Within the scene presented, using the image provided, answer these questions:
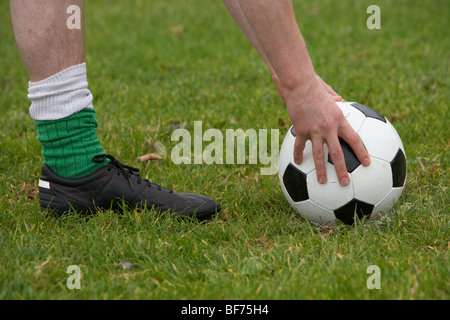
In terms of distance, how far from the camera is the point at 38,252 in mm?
2303

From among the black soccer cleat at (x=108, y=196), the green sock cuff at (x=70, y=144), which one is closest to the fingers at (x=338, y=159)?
the black soccer cleat at (x=108, y=196)

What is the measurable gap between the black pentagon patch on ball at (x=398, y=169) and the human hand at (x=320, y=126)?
0.18 meters

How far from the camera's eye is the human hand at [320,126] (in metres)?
2.18

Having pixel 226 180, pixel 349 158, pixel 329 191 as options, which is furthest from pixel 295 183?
pixel 226 180

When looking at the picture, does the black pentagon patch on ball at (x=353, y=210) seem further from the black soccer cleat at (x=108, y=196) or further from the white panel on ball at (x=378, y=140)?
the black soccer cleat at (x=108, y=196)

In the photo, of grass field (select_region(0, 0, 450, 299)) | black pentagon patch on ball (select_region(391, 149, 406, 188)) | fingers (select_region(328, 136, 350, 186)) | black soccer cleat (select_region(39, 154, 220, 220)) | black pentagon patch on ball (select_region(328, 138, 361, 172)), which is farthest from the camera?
black soccer cleat (select_region(39, 154, 220, 220))

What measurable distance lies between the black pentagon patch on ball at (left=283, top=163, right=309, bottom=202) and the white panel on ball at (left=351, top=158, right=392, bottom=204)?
23 cm

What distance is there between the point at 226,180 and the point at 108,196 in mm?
732

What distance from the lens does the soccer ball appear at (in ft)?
8.13

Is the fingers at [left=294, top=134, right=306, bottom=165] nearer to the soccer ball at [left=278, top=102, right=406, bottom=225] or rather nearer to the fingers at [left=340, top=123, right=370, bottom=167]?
the soccer ball at [left=278, top=102, right=406, bottom=225]

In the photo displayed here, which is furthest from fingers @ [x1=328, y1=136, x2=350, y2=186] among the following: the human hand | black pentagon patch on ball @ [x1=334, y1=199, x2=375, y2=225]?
black pentagon patch on ball @ [x1=334, y1=199, x2=375, y2=225]

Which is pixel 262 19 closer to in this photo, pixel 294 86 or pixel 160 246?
pixel 294 86
